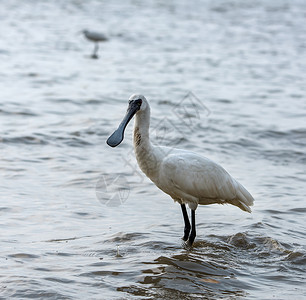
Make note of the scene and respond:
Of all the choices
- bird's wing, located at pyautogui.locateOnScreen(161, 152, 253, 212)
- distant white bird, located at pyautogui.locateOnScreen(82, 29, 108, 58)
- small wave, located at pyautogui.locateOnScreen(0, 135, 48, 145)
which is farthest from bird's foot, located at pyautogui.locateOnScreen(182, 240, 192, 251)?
distant white bird, located at pyautogui.locateOnScreen(82, 29, 108, 58)

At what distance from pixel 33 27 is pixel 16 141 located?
14.8 meters

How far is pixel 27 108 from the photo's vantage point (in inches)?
544

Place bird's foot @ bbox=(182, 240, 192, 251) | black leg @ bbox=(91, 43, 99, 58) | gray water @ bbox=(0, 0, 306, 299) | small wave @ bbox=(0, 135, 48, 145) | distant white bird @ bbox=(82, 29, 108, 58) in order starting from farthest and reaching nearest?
distant white bird @ bbox=(82, 29, 108, 58), black leg @ bbox=(91, 43, 99, 58), small wave @ bbox=(0, 135, 48, 145), bird's foot @ bbox=(182, 240, 192, 251), gray water @ bbox=(0, 0, 306, 299)

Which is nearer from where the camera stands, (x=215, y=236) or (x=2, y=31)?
(x=215, y=236)

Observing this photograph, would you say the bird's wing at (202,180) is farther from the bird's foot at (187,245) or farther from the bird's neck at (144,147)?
the bird's foot at (187,245)

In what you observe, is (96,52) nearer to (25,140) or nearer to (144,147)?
(25,140)

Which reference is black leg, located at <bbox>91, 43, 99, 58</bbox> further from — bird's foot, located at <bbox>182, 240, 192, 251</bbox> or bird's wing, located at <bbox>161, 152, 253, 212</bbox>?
bird's foot, located at <bbox>182, 240, 192, 251</bbox>

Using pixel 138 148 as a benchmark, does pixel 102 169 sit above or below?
below

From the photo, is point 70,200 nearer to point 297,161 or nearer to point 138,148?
point 138,148

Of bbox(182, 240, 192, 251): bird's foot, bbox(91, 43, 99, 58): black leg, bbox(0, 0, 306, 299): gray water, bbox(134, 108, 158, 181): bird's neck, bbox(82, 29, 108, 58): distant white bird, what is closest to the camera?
bbox(0, 0, 306, 299): gray water

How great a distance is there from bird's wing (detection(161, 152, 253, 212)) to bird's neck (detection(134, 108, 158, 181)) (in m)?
0.13

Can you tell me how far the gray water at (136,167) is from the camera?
6781 millimetres

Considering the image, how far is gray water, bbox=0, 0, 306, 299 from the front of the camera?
22.2 feet

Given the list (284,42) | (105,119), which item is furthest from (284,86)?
(284,42)
